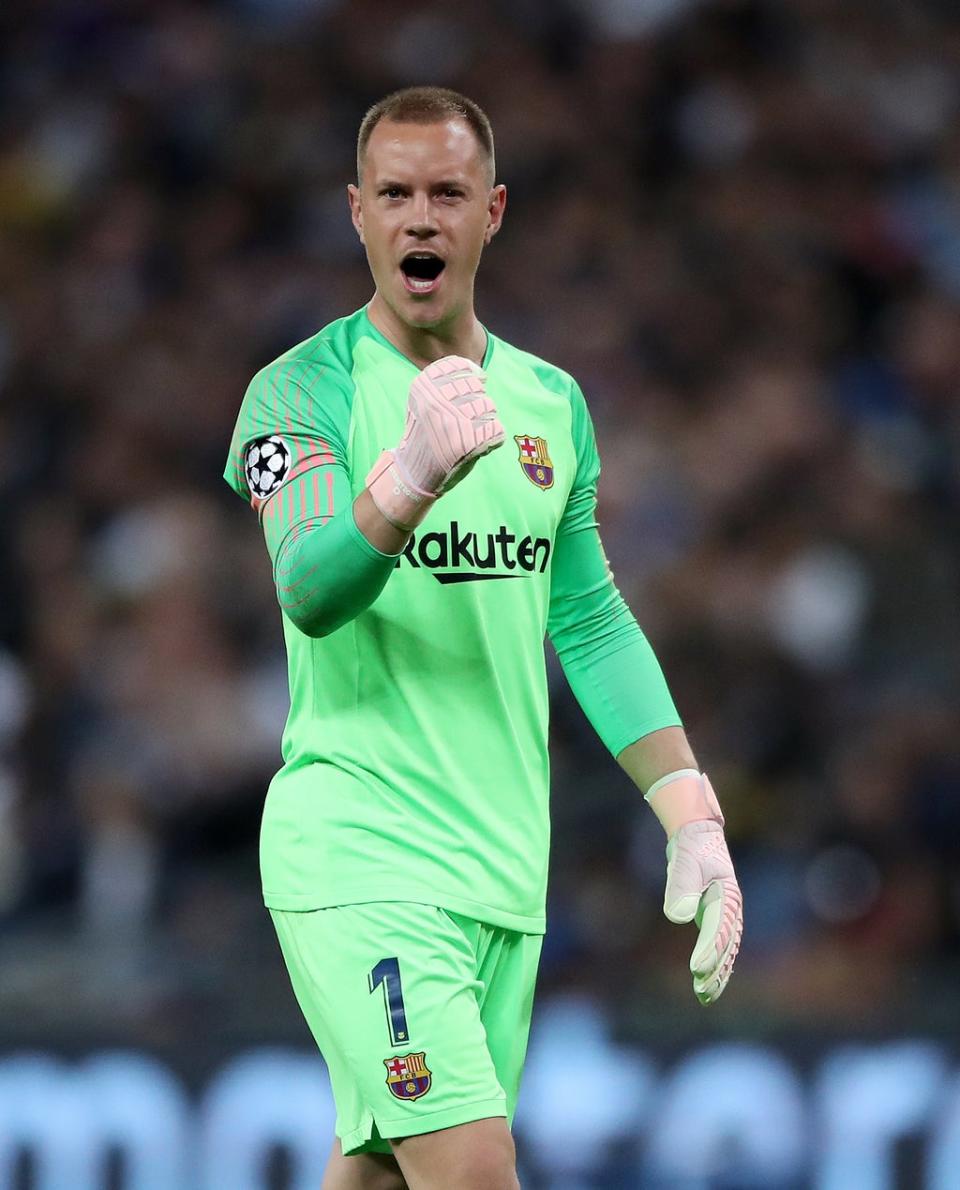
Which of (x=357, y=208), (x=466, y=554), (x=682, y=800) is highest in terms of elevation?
(x=357, y=208)

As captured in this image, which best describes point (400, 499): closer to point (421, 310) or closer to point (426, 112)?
point (421, 310)

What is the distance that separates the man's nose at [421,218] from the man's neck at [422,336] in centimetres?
20

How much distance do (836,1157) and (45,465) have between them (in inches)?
188

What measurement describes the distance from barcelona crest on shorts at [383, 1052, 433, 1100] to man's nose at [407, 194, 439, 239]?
1.42 metres

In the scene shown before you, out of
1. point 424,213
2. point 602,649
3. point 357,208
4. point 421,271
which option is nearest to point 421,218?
point 424,213

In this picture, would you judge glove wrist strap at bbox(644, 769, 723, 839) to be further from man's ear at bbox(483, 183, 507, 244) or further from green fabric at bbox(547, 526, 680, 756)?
man's ear at bbox(483, 183, 507, 244)

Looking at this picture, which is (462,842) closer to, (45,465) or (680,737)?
(680,737)

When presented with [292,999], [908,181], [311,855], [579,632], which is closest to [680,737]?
[579,632]

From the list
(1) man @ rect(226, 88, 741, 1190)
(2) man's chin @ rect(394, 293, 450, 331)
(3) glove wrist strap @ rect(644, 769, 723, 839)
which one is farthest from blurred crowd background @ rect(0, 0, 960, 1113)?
(2) man's chin @ rect(394, 293, 450, 331)

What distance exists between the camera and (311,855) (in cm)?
331

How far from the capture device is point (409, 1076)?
3156 mm

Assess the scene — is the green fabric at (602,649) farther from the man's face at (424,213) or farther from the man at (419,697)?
the man's face at (424,213)

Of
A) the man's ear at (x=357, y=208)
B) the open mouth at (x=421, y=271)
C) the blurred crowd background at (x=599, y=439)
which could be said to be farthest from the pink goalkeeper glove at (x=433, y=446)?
the blurred crowd background at (x=599, y=439)

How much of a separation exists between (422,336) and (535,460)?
1.03 ft
